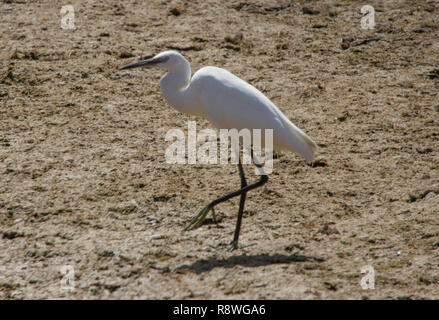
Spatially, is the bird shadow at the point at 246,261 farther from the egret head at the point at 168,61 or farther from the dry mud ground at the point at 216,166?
the egret head at the point at 168,61

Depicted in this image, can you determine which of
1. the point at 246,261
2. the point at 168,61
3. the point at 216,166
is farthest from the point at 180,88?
the point at 246,261

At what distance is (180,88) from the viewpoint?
4.32 metres

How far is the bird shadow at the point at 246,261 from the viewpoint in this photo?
3675 mm

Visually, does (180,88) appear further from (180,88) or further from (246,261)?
(246,261)

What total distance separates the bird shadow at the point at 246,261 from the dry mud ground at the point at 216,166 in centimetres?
1

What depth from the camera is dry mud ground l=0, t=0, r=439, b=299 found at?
143 inches

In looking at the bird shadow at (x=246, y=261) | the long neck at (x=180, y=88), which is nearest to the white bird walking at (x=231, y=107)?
the long neck at (x=180, y=88)

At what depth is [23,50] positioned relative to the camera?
6488 millimetres

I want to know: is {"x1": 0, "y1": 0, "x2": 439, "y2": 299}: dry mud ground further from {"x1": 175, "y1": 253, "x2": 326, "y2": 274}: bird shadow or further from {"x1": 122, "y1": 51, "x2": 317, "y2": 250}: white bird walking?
{"x1": 122, "y1": 51, "x2": 317, "y2": 250}: white bird walking

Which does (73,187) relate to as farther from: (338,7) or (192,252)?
(338,7)

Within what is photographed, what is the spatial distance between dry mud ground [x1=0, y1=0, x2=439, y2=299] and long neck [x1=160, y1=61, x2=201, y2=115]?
0.71 m

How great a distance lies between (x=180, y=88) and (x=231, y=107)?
1.44 feet
